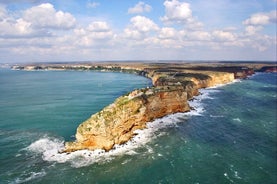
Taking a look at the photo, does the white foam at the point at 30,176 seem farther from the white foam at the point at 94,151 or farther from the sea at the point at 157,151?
the white foam at the point at 94,151

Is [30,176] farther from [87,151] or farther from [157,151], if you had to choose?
[157,151]

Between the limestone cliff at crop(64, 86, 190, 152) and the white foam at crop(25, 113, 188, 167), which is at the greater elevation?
the limestone cliff at crop(64, 86, 190, 152)

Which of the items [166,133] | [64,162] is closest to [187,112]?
[166,133]

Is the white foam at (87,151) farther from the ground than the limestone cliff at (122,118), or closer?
closer

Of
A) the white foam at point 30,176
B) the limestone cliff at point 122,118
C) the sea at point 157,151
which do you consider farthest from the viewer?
the limestone cliff at point 122,118

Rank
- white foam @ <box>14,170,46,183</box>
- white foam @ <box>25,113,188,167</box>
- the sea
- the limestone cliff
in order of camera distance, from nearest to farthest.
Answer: white foam @ <box>14,170,46,183</box> < the sea < white foam @ <box>25,113,188,167</box> < the limestone cliff

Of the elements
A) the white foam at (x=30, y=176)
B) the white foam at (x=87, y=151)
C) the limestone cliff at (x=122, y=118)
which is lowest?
the white foam at (x=30, y=176)

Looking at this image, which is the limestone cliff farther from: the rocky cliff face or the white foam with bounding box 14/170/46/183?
the white foam with bounding box 14/170/46/183

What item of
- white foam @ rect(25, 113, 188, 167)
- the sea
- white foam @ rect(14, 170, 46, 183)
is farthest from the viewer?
white foam @ rect(25, 113, 188, 167)

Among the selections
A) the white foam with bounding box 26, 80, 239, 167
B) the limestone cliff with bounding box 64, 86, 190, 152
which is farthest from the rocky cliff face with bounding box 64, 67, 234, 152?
the white foam with bounding box 26, 80, 239, 167

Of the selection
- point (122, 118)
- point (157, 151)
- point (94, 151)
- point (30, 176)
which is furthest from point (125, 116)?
point (30, 176)

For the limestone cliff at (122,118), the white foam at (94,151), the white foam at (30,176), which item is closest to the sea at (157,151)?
the white foam at (94,151)
